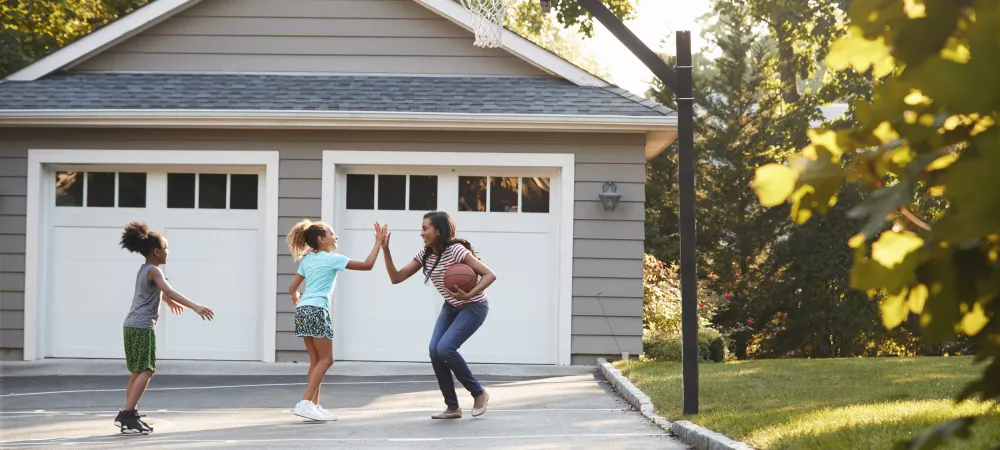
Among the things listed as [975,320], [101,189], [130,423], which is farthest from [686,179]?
[101,189]

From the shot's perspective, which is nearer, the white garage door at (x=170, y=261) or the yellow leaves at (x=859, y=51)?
the yellow leaves at (x=859, y=51)

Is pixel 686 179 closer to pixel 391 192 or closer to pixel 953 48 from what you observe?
pixel 391 192

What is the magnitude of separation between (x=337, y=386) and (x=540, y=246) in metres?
3.09

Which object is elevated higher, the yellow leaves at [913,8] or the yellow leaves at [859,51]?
the yellow leaves at [913,8]

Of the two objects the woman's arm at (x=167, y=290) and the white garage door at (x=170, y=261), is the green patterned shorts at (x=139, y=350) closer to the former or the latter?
the woman's arm at (x=167, y=290)

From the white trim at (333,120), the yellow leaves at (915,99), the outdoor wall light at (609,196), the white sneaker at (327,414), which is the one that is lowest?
the white sneaker at (327,414)

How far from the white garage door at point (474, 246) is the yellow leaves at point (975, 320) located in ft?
35.2

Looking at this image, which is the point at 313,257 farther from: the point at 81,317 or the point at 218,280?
the point at 81,317

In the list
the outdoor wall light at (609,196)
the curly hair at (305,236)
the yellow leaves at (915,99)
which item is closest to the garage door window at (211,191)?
the outdoor wall light at (609,196)

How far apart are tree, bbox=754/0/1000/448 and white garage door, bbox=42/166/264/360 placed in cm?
1134

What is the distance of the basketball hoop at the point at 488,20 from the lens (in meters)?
11.1

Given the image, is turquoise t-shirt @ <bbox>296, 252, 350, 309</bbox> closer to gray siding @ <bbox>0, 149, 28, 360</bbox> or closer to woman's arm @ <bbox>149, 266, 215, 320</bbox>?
woman's arm @ <bbox>149, 266, 215, 320</bbox>

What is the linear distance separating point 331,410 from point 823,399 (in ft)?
13.3

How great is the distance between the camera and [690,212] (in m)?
7.54
